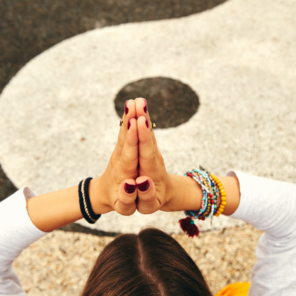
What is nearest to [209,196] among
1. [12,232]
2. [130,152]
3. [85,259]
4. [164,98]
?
[130,152]

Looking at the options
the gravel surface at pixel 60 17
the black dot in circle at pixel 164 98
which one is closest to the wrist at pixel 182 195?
the black dot in circle at pixel 164 98

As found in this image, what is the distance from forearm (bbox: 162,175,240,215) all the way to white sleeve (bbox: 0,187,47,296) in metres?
0.41

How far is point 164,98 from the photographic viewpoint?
1.90 meters

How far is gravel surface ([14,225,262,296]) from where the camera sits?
1.36 metres

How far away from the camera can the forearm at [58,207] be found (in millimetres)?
801

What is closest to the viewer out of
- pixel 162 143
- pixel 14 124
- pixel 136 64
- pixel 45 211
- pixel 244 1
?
pixel 45 211

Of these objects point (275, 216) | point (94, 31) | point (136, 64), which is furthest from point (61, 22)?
point (275, 216)

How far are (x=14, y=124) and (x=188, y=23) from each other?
1.63 metres

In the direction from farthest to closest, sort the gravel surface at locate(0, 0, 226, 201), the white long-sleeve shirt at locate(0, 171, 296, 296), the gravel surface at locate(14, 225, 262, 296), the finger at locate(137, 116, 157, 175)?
the gravel surface at locate(0, 0, 226, 201) < the gravel surface at locate(14, 225, 262, 296) < the white long-sleeve shirt at locate(0, 171, 296, 296) < the finger at locate(137, 116, 157, 175)

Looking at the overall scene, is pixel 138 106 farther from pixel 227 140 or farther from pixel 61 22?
pixel 61 22

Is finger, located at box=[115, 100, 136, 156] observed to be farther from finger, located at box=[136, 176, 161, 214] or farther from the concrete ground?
the concrete ground

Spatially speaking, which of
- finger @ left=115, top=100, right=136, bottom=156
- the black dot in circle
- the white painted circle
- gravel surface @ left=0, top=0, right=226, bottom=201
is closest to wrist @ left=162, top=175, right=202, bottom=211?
finger @ left=115, top=100, right=136, bottom=156

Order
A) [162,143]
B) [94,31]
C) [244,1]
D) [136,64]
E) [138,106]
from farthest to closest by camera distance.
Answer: [244,1] < [94,31] < [136,64] < [162,143] < [138,106]

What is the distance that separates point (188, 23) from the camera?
233cm
